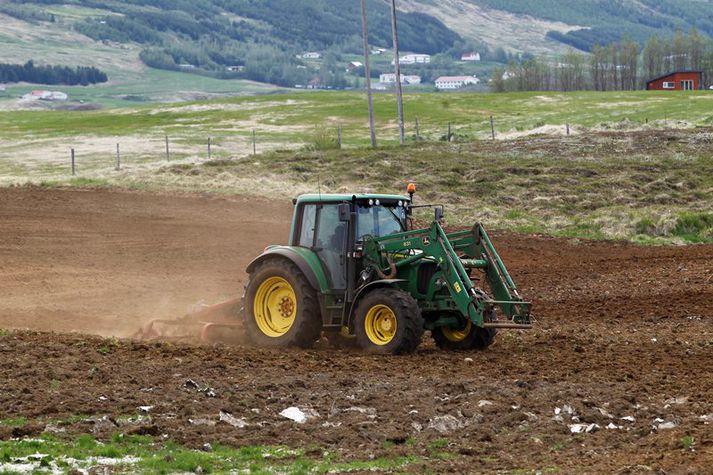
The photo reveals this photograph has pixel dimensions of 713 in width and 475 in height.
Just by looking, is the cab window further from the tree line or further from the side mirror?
the tree line

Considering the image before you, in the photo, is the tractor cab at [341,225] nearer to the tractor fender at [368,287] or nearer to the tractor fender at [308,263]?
the tractor fender at [308,263]

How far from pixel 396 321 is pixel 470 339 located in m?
1.40

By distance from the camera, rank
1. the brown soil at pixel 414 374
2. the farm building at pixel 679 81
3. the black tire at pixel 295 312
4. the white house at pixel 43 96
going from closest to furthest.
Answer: the brown soil at pixel 414 374 → the black tire at pixel 295 312 → the farm building at pixel 679 81 → the white house at pixel 43 96

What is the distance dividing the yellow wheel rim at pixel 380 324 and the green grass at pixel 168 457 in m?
5.37

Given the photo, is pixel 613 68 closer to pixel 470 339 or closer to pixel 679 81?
pixel 679 81

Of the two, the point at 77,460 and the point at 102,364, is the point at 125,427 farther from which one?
the point at 102,364

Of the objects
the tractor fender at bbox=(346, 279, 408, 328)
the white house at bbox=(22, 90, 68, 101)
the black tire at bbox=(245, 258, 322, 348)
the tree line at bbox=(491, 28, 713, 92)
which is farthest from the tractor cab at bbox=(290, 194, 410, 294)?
the white house at bbox=(22, 90, 68, 101)

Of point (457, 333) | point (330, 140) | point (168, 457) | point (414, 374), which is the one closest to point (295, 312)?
point (457, 333)

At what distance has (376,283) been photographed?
16.5m

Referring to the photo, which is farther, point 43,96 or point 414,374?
point 43,96

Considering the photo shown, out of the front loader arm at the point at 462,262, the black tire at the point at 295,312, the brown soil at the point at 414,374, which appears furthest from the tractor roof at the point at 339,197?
the brown soil at the point at 414,374

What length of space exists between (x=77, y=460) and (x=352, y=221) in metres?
7.23

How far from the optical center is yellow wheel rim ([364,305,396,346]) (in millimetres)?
16250

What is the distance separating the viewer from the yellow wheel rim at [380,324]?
640 inches
